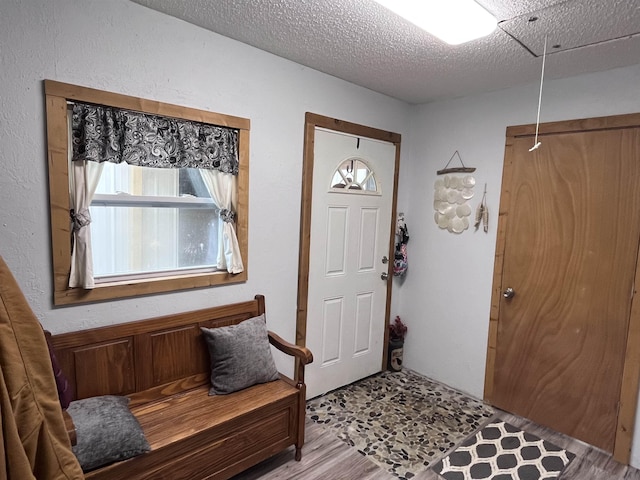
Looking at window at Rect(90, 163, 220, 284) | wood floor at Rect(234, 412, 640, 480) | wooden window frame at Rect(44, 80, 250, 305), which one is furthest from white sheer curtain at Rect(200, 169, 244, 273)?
wood floor at Rect(234, 412, 640, 480)

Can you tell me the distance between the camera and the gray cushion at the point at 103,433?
1.48m

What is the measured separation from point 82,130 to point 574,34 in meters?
2.50

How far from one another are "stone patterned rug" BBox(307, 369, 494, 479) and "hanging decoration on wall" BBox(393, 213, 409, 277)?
1.00 m

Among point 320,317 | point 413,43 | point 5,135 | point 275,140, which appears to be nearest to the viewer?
point 5,135

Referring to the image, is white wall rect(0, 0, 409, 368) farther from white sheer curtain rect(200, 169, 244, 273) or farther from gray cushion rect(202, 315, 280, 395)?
gray cushion rect(202, 315, 280, 395)

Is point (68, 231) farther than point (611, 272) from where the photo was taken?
No

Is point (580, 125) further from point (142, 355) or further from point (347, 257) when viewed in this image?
point (142, 355)

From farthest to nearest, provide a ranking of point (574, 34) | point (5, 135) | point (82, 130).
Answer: point (574, 34)
point (82, 130)
point (5, 135)

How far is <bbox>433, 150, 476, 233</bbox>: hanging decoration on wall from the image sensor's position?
10.1 ft

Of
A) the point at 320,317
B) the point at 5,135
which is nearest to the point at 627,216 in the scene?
the point at 320,317

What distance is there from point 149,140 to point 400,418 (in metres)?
2.48

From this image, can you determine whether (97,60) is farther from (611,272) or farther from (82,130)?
(611,272)

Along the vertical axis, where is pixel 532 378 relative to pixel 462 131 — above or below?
below

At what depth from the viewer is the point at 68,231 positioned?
1.76 m
